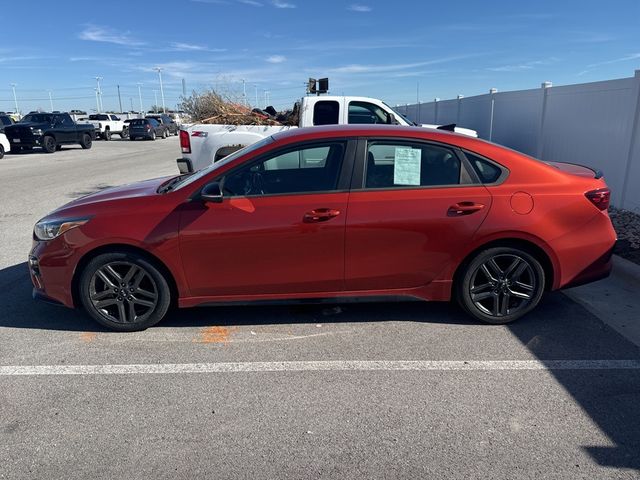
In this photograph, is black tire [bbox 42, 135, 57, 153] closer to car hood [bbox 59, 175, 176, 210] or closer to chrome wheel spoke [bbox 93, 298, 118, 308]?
car hood [bbox 59, 175, 176, 210]

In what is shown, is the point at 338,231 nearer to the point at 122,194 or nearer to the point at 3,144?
the point at 122,194

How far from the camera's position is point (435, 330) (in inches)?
166

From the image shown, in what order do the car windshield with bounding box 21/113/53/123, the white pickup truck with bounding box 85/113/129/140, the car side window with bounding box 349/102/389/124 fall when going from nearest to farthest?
the car side window with bounding box 349/102/389/124
the car windshield with bounding box 21/113/53/123
the white pickup truck with bounding box 85/113/129/140

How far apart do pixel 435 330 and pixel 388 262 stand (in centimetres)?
72

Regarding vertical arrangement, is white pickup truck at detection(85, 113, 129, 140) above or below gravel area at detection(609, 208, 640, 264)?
above

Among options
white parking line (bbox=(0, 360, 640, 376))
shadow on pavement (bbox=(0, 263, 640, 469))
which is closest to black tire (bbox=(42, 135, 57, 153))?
shadow on pavement (bbox=(0, 263, 640, 469))

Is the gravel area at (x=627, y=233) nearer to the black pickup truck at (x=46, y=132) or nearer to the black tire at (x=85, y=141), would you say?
the black pickup truck at (x=46, y=132)

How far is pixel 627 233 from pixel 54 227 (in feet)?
21.4

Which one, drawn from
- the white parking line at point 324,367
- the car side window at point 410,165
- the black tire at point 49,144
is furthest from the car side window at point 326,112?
the black tire at point 49,144

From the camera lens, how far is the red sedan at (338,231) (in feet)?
13.0

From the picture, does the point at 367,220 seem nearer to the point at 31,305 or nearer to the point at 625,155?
the point at 31,305

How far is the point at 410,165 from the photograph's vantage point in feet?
13.6

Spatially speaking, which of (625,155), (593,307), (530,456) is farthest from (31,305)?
(625,155)

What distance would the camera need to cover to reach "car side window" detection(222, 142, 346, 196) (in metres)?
4.05
